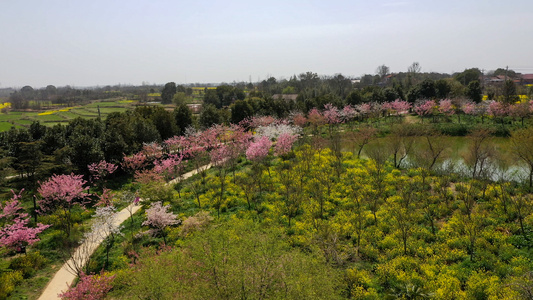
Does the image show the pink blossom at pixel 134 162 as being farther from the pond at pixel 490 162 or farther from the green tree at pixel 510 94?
the green tree at pixel 510 94

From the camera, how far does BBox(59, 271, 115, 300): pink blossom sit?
10.9m

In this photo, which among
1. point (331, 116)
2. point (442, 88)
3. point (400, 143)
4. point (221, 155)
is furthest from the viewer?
point (442, 88)

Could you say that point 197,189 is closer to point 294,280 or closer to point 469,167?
point 294,280

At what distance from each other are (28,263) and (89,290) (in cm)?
584

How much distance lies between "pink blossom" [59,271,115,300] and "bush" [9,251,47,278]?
4629 mm

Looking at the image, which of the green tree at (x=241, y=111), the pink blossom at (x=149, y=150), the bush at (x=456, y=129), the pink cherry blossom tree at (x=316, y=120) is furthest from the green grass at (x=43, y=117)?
the bush at (x=456, y=129)

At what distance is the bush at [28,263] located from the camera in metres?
14.2

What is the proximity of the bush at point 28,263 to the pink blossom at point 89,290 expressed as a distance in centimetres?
463

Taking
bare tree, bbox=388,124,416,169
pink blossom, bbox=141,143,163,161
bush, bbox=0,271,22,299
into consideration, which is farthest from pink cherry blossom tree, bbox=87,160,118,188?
bare tree, bbox=388,124,416,169

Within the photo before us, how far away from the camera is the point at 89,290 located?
1137cm

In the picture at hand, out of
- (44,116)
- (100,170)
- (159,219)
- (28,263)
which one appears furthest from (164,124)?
(44,116)

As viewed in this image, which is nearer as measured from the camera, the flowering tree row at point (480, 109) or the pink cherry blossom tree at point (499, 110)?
the flowering tree row at point (480, 109)

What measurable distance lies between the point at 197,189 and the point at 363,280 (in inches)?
593

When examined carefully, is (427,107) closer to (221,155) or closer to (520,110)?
(520,110)
